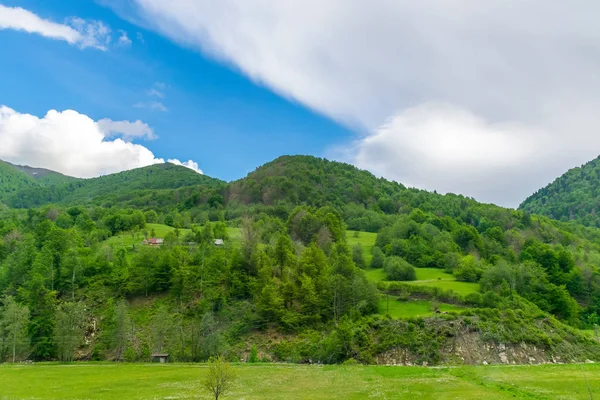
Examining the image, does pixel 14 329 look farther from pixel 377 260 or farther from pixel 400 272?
pixel 377 260

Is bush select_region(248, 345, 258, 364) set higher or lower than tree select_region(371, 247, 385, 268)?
lower

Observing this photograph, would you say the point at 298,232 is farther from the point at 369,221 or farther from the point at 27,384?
the point at 27,384

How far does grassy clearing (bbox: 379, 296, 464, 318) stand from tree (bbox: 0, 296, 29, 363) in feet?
219

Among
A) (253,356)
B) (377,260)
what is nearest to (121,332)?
(253,356)

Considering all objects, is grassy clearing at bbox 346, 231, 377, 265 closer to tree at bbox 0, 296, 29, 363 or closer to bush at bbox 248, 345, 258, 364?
bush at bbox 248, 345, 258, 364

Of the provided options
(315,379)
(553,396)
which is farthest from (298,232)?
(553,396)

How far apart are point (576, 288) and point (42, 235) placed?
149 m

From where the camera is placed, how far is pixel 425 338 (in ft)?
223

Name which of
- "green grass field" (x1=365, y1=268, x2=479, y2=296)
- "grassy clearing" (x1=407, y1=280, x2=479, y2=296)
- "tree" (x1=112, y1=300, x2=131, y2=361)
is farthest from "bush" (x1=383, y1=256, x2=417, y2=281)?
"tree" (x1=112, y1=300, x2=131, y2=361)

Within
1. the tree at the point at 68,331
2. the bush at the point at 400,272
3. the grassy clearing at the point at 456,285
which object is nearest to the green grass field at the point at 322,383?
the tree at the point at 68,331

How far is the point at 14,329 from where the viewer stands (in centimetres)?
6431

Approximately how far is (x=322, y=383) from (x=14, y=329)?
2251 inches

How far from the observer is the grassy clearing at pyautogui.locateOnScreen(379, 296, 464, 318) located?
77.9m

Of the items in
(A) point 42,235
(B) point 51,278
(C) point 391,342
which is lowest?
(C) point 391,342
